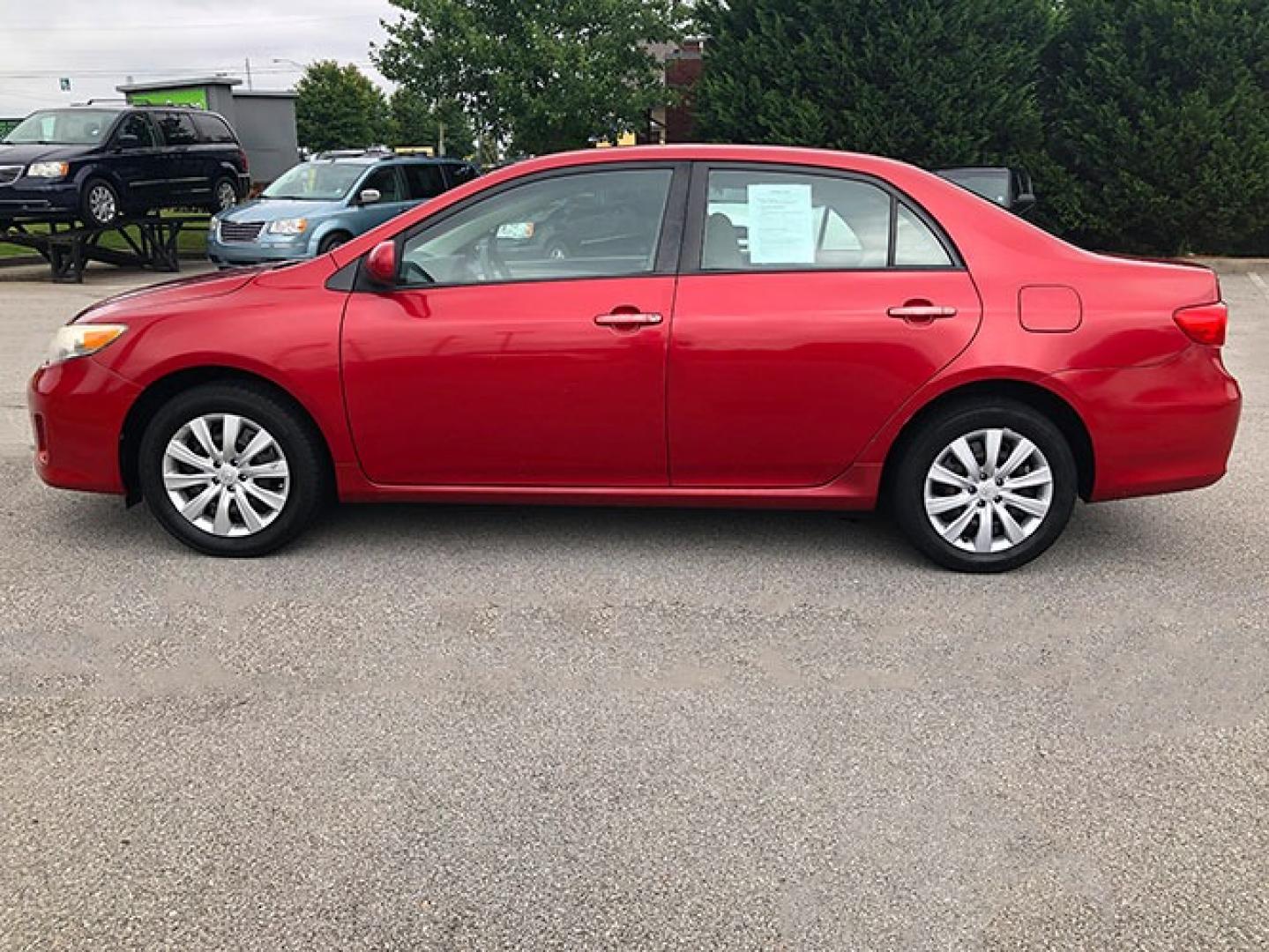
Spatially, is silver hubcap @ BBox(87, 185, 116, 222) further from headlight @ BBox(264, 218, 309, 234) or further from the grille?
headlight @ BBox(264, 218, 309, 234)

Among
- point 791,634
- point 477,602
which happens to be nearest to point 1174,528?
point 791,634

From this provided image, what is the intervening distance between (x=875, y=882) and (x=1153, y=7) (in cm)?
1579

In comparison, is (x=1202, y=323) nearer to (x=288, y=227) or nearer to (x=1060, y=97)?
(x=288, y=227)

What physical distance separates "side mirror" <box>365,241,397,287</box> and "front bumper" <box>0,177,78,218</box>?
12.9 metres

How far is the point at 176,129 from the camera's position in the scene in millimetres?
17828

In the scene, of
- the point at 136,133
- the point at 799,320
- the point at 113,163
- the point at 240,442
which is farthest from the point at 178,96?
the point at 799,320

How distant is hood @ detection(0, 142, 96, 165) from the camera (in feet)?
49.7

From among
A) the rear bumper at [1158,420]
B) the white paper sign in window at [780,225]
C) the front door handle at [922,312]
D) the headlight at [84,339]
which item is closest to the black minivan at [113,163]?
the headlight at [84,339]

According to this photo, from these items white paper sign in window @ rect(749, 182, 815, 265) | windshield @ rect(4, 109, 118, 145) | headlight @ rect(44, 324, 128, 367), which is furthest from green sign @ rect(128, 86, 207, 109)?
white paper sign in window @ rect(749, 182, 815, 265)

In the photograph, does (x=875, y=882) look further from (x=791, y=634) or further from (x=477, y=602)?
(x=477, y=602)

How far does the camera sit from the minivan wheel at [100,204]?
15555 millimetres

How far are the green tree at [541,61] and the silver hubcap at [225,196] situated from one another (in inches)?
150

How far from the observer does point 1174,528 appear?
5117 millimetres

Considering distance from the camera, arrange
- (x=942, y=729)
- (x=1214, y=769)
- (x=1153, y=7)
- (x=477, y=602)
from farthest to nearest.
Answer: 1. (x=1153, y=7)
2. (x=477, y=602)
3. (x=942, y=729)
4. (x=1214, y=769)
